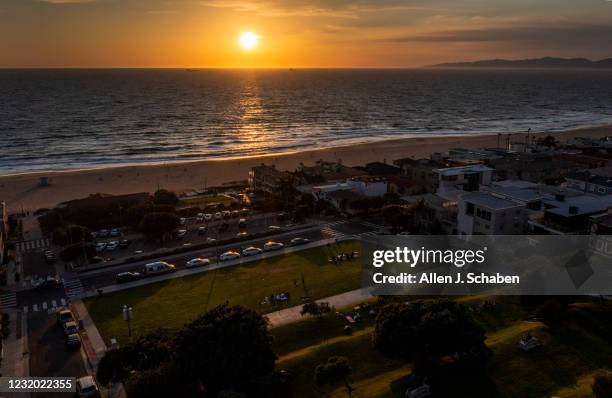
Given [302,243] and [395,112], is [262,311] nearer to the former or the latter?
[302,243]

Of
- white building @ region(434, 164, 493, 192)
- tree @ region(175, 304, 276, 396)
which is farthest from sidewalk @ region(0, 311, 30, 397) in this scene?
white building @ region(434, 164, 493, 192)

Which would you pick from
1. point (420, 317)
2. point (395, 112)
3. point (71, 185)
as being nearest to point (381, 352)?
point (420, 317)

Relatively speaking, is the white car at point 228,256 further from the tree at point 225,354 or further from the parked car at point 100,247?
the tree at point 225,354

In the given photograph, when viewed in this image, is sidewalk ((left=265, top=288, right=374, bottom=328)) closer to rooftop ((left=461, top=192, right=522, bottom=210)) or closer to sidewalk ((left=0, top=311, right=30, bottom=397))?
sidewalk ((left=0, top=311, right=30, bottom=397))

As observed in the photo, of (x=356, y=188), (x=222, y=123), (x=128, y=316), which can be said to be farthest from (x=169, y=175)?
(x=222, y=123)

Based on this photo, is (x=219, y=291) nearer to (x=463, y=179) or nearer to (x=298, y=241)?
(x=298, y=241)

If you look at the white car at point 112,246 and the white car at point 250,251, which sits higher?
the white car at point 250,251

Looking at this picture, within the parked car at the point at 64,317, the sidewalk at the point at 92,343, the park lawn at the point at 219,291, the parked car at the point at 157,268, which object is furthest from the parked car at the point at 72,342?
the parked car at the point at 157,268
